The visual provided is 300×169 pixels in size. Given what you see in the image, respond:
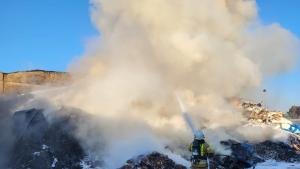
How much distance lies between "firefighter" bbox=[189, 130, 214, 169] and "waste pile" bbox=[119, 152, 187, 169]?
12.3ft

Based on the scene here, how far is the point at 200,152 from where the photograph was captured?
625 centimetres

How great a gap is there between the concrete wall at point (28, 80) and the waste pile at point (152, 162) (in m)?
11.1

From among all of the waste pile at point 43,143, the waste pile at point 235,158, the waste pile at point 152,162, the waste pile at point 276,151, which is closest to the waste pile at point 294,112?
the waste pile at point 276,151

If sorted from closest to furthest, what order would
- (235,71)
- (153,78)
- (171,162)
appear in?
(171,162) → (153,78) → (235,71)

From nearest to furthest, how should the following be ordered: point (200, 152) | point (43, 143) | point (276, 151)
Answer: point (200, 152) < point (43, 143) < point (276, 151)

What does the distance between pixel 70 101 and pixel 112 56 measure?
3.76 metres

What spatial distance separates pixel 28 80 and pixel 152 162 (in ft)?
42.4

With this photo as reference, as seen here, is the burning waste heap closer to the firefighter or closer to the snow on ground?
the snow on ground

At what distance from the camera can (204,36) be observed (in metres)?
17.8

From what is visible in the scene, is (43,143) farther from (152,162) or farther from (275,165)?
(275,165)

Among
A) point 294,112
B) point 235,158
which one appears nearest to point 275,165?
point 235,158

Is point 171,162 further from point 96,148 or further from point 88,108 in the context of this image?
point 88,108

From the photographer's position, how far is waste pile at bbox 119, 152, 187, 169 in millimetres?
9906

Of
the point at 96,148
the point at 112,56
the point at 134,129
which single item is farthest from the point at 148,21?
the point at 96,148
